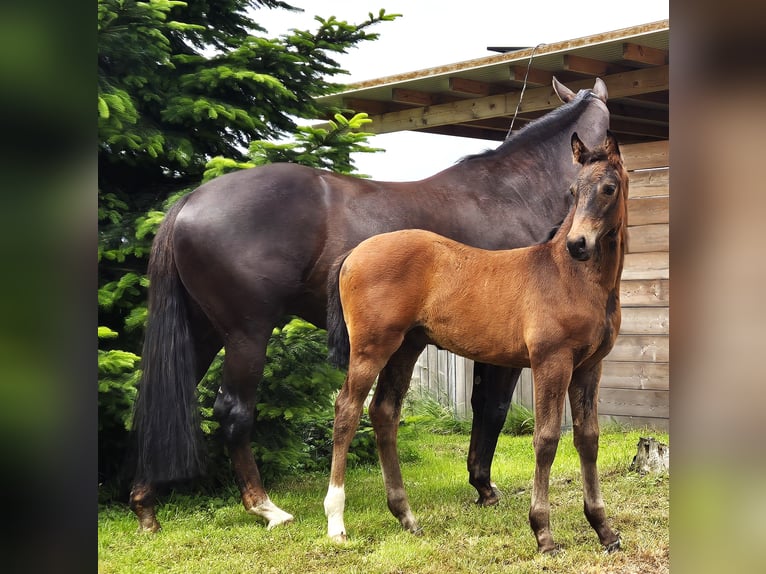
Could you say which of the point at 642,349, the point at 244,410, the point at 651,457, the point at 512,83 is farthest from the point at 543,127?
the point at 642,349

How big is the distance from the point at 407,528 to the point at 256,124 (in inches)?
115

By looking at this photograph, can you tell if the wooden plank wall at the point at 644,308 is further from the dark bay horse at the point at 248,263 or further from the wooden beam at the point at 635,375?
the dark bay horse at the point at 248,263

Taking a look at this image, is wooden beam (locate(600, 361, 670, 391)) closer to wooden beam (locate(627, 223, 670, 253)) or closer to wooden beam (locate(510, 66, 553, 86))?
wooden beam (locate(627, 223, 670, 253))

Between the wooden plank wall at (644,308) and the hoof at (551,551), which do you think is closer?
the hoof at (551,551)

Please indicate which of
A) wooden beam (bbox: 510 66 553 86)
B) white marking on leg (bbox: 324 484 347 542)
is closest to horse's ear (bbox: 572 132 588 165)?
white marking on leg (bbox: 324 484 347 542)

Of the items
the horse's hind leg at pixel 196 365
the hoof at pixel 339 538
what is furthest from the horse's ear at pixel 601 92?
the hoof at pixel 339 538

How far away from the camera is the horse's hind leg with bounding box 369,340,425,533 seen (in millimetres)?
3611

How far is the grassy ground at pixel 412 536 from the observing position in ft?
10.5

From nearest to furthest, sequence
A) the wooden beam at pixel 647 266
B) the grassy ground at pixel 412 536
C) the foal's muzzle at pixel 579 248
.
A: the foal's muzzle at pixel 579 248 → the grassy ground at pixel 412 536 → the wooden beam at pixel 647 266

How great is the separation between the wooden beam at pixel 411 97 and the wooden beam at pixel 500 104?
8 centimetres

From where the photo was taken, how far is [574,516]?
12.7 ft

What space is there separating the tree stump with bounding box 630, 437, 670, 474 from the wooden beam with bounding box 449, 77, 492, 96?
9.28 feet
